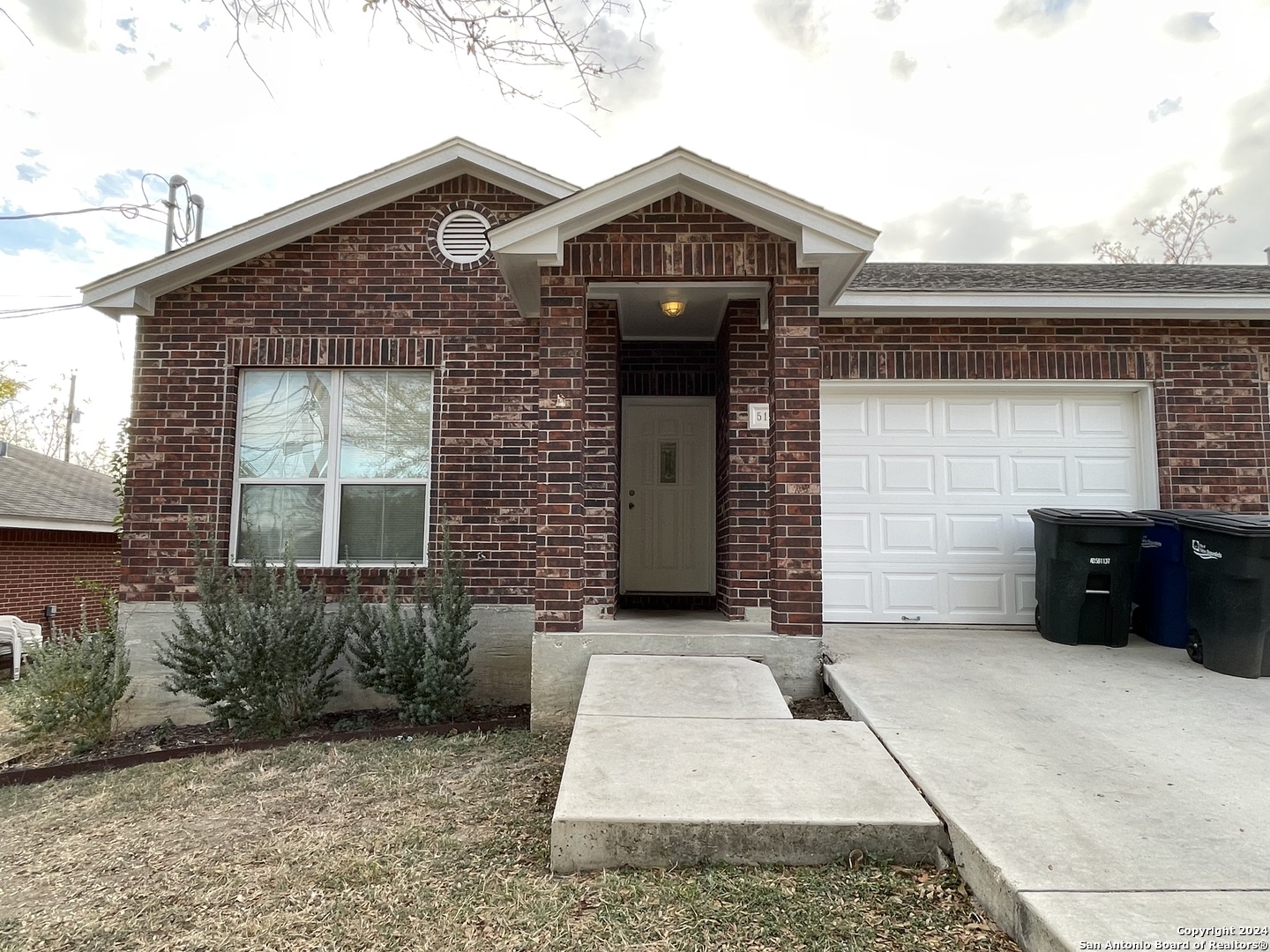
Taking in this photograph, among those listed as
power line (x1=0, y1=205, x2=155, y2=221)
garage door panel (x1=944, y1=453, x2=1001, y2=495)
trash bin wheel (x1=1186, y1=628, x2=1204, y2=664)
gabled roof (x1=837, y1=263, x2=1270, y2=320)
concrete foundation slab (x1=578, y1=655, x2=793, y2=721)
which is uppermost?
power line (x1=0, y1=205, x2=155, y2=221)

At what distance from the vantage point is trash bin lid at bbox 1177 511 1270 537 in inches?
179

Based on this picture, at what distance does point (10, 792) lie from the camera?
4.64m

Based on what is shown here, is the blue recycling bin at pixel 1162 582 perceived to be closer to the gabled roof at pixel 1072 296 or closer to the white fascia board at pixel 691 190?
the gabled roof at pixel 1072 296

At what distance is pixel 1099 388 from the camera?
6426 millimetres

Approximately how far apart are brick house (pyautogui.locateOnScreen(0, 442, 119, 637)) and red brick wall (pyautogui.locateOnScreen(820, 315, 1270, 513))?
493 inches

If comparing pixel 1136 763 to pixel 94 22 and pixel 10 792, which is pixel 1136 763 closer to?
pixel 94 22

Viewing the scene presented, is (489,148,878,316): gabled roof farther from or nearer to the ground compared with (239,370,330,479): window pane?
farther from the ground

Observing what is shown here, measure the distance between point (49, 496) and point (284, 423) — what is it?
10755mm

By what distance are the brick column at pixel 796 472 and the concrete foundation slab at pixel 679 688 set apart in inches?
20.5

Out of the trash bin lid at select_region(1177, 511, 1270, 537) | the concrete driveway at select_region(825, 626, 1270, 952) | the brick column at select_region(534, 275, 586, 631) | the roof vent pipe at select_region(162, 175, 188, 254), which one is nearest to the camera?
the concrete driveway at select_region(825, 626, 1270, 952)

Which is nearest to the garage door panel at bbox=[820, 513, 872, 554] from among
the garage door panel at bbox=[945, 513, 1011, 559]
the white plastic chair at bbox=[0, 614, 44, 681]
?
the garage door panel at bbox=[945, 513, 1011, 559]

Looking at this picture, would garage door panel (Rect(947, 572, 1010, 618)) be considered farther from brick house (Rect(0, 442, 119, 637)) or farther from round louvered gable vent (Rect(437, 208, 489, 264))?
brick house (Rect(0, 442, 119, 637))

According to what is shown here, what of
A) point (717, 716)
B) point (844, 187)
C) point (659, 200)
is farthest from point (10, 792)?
point (844, 187)

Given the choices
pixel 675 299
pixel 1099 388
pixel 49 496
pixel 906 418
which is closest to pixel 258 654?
pixel 675 299
